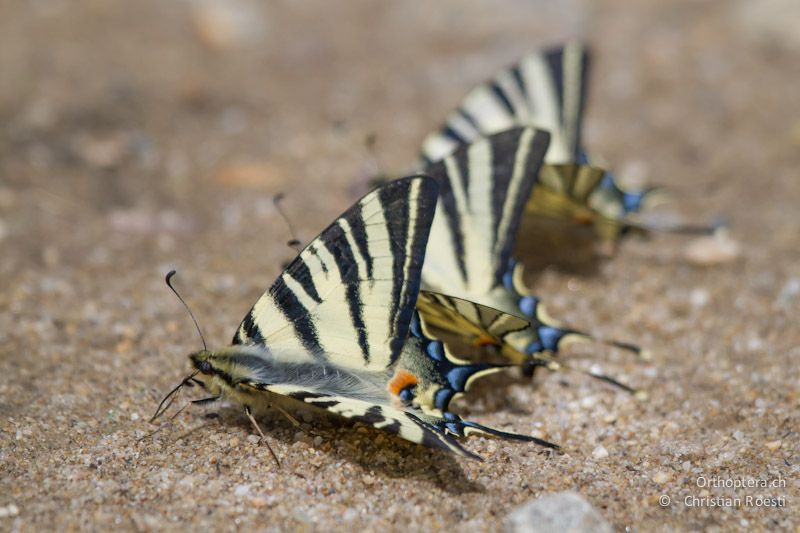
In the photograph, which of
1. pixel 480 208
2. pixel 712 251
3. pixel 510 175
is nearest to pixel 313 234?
pixel 480 208

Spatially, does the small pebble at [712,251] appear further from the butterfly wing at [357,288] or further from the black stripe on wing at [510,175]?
the butterfly wing at [357,288]

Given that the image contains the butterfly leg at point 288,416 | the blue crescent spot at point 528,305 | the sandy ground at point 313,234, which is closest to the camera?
the sandy ground at point 313,234

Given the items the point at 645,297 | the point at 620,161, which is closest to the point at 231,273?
the point at 645,297

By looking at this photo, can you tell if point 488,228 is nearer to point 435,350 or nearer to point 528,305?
point 528,305

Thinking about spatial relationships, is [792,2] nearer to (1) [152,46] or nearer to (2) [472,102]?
(2) [472,102]

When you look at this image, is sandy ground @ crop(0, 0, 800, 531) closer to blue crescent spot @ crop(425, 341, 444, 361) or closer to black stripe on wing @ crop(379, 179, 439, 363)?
blue crescent spot @ crop(425, 341, 444, 361)

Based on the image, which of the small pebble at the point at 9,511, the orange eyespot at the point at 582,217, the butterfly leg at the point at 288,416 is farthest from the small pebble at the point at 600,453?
the small pebble at the point at 9,511

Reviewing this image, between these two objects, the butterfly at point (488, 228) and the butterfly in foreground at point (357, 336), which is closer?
the butterfly in foreground at point (357, 336)
